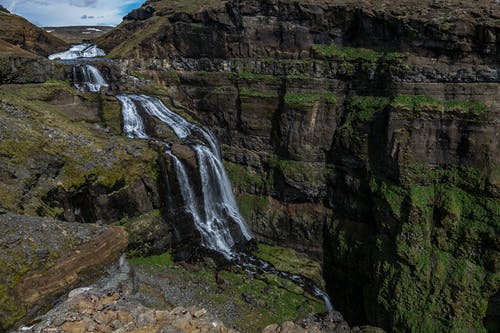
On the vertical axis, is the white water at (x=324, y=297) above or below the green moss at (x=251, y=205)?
below

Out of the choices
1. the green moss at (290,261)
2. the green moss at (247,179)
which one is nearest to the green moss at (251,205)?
the green moss at (247,179)

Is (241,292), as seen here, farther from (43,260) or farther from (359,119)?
(359,119)

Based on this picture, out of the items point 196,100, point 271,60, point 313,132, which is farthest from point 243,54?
point 313,132

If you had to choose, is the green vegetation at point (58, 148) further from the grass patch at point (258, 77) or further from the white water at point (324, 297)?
the white water at point (324, 297)

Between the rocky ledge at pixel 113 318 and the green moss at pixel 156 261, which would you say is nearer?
the rocky ledge at pixel 113 318

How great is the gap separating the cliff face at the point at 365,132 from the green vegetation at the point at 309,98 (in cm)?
12

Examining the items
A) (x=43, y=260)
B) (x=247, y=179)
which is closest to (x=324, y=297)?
(x=247, y=179)

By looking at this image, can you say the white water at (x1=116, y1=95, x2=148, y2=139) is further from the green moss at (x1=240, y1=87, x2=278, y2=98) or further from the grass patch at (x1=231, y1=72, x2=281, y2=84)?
Result: the grass patch at (x1=231, y1=72, x2=281, y2=84)

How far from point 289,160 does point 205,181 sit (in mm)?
7321

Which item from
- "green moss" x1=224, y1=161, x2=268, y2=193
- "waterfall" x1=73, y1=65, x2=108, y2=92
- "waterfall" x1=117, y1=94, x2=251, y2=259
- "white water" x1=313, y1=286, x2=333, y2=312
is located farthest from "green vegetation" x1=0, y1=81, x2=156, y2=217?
"white water" x1=313, y1=286, x2=333, y2=312

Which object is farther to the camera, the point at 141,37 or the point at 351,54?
the point at 141,37

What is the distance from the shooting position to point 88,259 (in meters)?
13.9

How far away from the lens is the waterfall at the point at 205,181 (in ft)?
75.3

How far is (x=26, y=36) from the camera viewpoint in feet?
129
